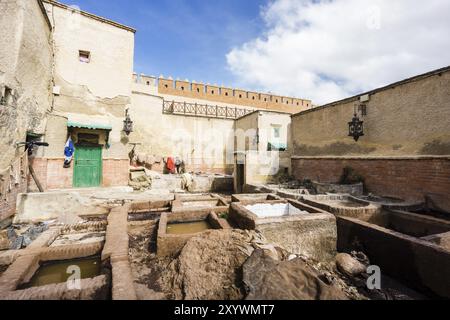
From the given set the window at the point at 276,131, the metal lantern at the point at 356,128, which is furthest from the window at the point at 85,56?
the window at the point at 276,131

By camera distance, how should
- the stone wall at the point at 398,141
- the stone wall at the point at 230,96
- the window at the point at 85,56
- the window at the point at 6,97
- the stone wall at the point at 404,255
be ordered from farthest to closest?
1. the stone wall at the point at 230,96
2. the window at the point at 85,56
3. the stone wall at the point at 398,141
4. the window at the point at 6,97
5. the stone wall at the point at 404,255

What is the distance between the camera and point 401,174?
6.82 meters

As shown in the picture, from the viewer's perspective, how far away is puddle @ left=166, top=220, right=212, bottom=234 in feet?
16.1

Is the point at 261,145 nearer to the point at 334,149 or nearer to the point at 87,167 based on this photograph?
the point at 334,149

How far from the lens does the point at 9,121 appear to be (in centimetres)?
557

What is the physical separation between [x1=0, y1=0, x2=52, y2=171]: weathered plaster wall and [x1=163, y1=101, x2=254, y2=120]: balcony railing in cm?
1048

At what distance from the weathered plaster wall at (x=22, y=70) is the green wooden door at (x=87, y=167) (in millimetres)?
1692

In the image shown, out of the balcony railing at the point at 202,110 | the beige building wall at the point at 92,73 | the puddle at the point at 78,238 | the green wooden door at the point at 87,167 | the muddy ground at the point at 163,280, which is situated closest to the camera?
the muddy ground at the point at 163,280

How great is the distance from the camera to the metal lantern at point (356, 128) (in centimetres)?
830

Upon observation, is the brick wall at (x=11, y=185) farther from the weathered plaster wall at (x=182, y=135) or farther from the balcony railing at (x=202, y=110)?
the balcony railing at (x=202, y=110)

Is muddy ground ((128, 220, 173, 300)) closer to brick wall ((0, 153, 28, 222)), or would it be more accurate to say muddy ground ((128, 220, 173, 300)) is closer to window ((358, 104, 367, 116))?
brick wall ((0, 153, 28, 222))

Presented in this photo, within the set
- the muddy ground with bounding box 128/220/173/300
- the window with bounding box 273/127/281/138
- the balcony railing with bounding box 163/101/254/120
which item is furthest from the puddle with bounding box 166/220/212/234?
the balcony railing with bounding box 163/101/254/120

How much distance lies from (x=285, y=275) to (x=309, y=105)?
2940 cm
